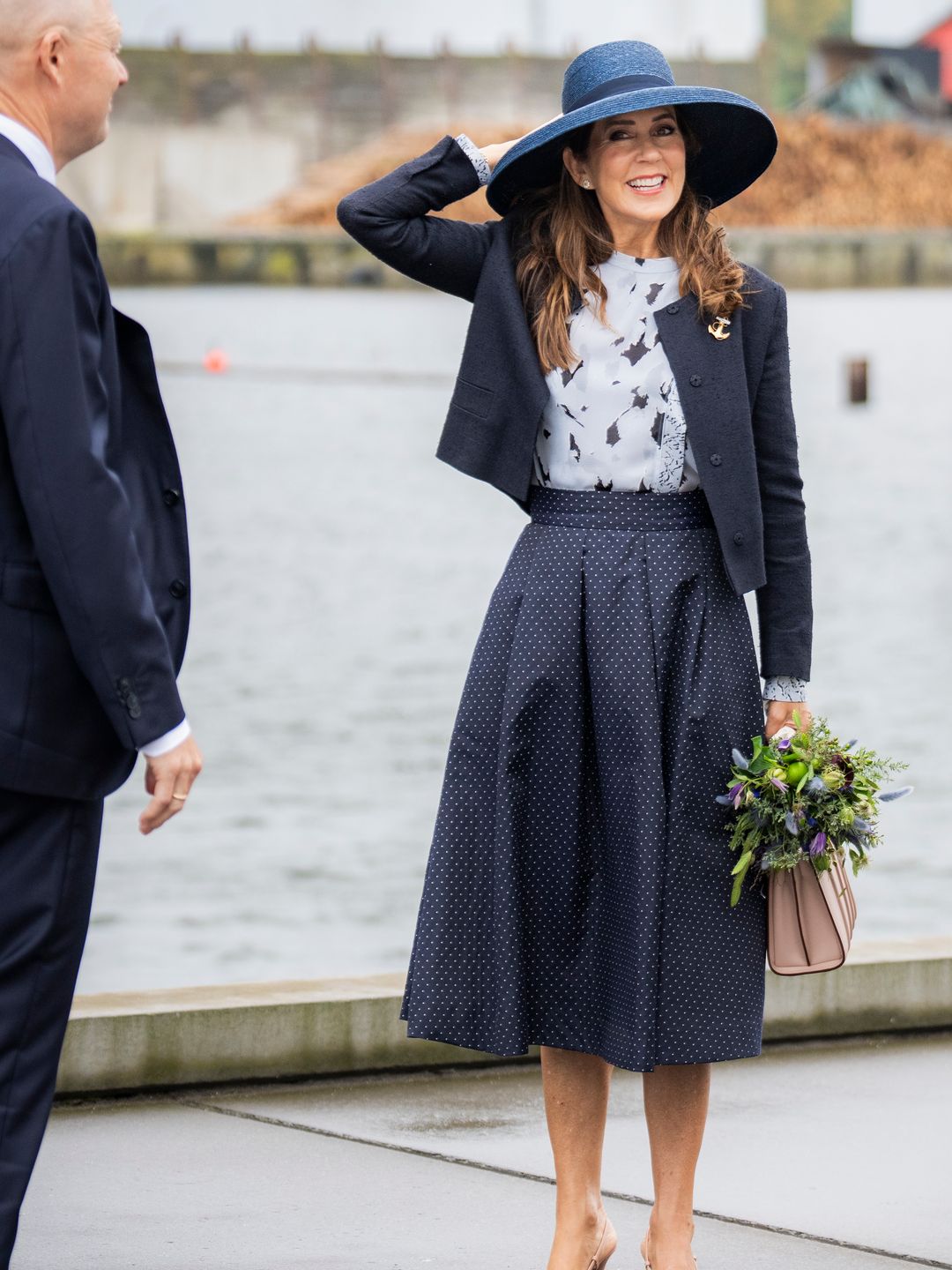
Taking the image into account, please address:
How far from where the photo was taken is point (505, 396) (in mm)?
2895

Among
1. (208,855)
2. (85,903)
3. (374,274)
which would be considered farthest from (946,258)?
(85,903)

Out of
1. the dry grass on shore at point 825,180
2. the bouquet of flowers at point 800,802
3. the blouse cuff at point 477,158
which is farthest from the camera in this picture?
the dry grass on shore at point 825,180

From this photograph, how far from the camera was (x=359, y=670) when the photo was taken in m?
14.1

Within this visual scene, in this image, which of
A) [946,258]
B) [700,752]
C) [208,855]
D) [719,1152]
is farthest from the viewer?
[946,258]

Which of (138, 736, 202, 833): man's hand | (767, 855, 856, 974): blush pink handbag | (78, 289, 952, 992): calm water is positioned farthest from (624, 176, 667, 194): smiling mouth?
(78, 289, 952, 992): calm water

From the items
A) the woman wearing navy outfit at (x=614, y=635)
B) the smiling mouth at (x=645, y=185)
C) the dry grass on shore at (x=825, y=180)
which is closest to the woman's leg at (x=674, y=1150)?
the woman wearing navy outfit at (x=614, y=635)

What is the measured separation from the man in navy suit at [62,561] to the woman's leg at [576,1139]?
2.64 ft

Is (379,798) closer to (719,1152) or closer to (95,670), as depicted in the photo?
(719,1152)

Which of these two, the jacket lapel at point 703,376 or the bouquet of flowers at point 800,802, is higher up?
the jacket lapel at point 703,376

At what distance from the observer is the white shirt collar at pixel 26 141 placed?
89.5 inches

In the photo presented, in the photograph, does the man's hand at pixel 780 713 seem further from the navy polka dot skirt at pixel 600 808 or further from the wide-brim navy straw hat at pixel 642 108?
the wide-brim navy straw hat at pixel 642 108

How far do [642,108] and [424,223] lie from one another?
34cm

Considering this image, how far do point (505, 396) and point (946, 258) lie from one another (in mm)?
76761

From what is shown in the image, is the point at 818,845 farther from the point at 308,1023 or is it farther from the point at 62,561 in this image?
the point at 308,1023
